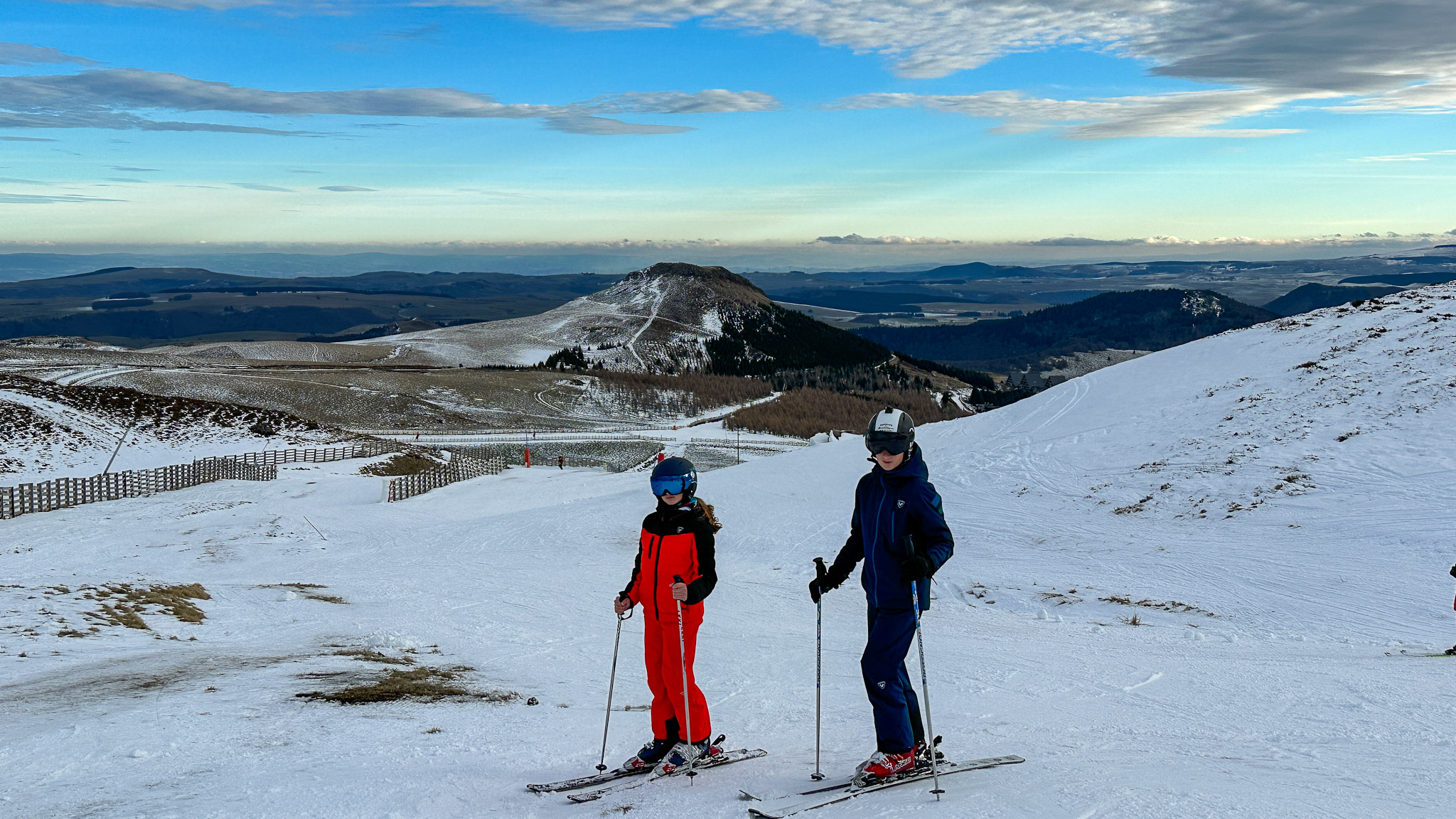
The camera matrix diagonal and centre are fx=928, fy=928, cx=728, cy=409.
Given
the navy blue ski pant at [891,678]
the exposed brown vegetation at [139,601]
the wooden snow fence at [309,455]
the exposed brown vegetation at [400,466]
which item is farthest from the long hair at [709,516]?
the wooden snow fence at [309,455]

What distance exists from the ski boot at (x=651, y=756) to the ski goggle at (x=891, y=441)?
288 centimetres

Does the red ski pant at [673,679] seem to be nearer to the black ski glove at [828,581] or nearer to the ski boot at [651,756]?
the ski boot at [651,756]

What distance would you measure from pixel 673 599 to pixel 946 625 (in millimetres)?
9643

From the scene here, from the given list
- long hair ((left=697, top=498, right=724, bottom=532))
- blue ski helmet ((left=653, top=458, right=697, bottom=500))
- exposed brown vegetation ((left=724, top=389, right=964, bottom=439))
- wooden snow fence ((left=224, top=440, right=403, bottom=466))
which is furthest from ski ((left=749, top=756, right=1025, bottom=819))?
exposed brown vegetation ((left=724, top=389, right=964, bottom=439))

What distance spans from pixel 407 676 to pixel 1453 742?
1012cm

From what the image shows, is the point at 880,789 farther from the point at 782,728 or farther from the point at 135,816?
the point at 135,816

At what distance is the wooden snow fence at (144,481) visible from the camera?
33156 millimetres

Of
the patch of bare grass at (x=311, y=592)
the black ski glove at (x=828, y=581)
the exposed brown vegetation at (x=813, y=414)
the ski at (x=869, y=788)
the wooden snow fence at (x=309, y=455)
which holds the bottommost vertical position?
the exposed brown vegetation at (x=813, y=414)

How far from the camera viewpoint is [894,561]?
6.54m

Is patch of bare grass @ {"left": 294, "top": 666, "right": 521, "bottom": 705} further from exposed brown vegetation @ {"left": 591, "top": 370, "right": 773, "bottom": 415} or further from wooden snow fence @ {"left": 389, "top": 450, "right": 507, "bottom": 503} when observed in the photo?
exposed brown vegetation @ {"left": 591, "top": 370, "right": 773, "bottom": 415}

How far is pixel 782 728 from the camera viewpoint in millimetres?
8922

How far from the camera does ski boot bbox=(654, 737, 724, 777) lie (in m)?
6.99


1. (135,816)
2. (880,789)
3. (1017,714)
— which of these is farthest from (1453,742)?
(135,816)

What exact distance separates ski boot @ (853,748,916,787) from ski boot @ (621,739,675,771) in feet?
5.00
